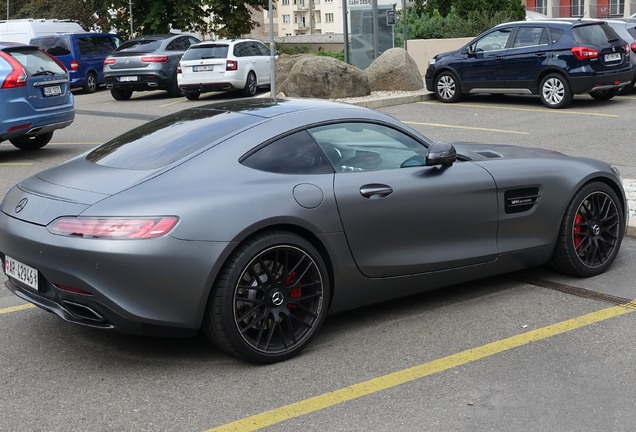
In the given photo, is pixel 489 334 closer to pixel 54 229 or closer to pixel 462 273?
pixel 462 273

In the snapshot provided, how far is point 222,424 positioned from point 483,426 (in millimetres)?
1180

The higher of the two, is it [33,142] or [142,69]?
[142,69]

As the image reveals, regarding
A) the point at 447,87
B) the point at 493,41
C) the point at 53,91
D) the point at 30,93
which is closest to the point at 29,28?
the point at 447,87

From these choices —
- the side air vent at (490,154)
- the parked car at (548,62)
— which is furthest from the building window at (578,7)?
the side air vent at (490,154)

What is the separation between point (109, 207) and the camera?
16.0 ft

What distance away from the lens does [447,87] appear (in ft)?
64.3

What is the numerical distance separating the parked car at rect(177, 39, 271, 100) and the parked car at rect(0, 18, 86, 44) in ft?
29.9

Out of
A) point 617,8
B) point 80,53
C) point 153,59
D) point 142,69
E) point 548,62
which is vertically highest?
point 617,8

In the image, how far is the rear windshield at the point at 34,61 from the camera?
13.3m

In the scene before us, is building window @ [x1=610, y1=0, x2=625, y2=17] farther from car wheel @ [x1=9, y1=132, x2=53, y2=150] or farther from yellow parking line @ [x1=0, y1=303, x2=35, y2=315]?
yellow parking line @ [x1=0, y1=303, x2=35, y2=315]

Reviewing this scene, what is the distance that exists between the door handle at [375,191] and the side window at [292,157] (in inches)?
8.8

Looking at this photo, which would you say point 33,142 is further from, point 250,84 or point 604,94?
point 604,94

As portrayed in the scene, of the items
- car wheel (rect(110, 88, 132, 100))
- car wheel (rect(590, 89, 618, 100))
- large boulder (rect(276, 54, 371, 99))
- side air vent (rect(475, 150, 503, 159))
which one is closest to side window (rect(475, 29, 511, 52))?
car wheel (rect(590, 89, 618, 100))

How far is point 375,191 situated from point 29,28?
27.5m
